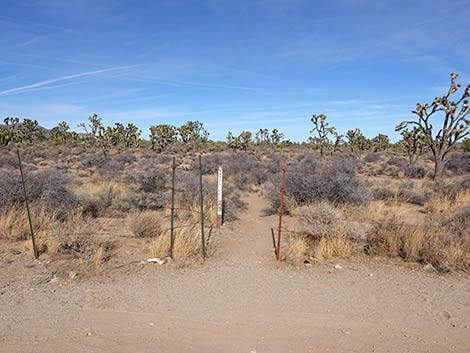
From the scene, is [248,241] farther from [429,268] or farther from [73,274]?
[73,274]

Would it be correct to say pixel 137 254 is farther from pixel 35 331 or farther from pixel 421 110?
pixel 421 110

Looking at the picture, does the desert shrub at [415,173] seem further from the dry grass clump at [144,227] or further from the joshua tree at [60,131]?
the joshua tree at [60,131]

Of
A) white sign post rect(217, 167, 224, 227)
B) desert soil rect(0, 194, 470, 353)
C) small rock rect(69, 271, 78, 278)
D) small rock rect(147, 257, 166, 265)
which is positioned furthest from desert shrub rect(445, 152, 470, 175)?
small rock rect(69, 271, 78, 278)

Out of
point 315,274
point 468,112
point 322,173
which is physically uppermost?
point 468,112

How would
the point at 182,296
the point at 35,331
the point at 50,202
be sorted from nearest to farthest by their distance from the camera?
the point at 35,331 < the point at 182,296 < the point at 50,202

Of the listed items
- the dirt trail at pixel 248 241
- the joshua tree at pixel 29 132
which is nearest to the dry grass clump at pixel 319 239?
the dirt trail at pixel 248 241

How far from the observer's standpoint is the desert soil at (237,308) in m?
4.28

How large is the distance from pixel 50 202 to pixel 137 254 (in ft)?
14.2

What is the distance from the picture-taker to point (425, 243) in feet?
23.6

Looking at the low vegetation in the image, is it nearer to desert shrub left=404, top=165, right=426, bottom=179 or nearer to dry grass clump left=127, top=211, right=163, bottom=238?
dry grass clump left=127, top=211, right=163, bottom=238

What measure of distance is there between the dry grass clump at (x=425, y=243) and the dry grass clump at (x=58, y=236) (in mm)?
6069

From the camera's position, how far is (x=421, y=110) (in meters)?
19.0

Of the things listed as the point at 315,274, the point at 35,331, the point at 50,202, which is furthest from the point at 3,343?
the point at 50,202

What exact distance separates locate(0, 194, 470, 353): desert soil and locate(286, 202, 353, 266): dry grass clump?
1.12ft
